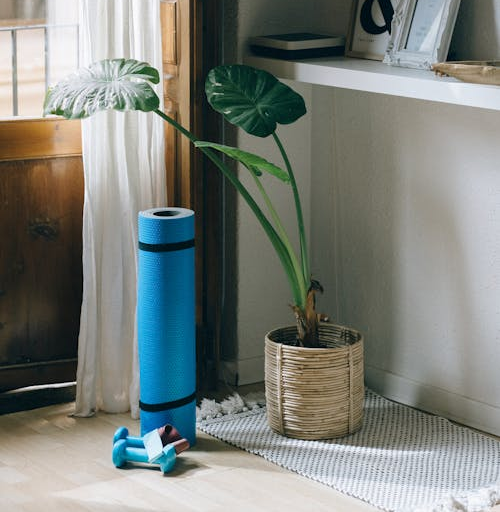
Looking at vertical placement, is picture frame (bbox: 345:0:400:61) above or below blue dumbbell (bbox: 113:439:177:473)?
above

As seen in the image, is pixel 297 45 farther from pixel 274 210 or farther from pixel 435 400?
pixel 435 400

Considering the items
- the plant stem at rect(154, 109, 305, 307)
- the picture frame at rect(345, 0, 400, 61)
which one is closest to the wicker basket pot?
the plant stem at rect(154, 109, 305, 307)

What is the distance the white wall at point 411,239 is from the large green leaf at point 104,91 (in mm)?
616

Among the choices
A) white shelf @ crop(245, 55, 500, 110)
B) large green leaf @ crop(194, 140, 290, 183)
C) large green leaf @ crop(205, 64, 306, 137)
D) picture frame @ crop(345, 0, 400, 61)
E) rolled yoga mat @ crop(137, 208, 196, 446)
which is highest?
picture frame @ crop(345, 0, 400, 61)

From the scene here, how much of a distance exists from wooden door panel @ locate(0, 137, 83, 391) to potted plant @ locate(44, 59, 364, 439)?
1.42ft

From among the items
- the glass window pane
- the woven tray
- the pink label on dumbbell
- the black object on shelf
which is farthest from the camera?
the black object on shelf

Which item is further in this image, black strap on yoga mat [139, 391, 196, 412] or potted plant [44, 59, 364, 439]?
black strap on yoga mat [139, 391, 196, 412]

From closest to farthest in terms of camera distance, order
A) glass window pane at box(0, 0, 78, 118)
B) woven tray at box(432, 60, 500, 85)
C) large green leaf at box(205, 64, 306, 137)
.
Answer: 1. woven tray at box(432, 60, 500, 85)
2. large green leaf at box(205, 64, 306, 137)
3. glass window pane at box(0, 0, 78, 118)

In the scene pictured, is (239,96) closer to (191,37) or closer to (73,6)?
(191,37)

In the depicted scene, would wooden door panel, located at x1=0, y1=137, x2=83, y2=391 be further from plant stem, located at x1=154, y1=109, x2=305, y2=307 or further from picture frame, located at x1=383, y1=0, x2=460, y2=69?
picture frame, located at x1=383, y1=0, x2=460, y2=69

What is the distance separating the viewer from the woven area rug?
119 inches

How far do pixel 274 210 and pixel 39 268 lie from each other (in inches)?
32.9

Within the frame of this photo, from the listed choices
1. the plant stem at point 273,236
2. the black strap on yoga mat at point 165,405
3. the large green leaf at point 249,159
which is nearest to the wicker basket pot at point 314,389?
the plant stem at point 273,236

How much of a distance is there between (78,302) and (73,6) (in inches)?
38.3
